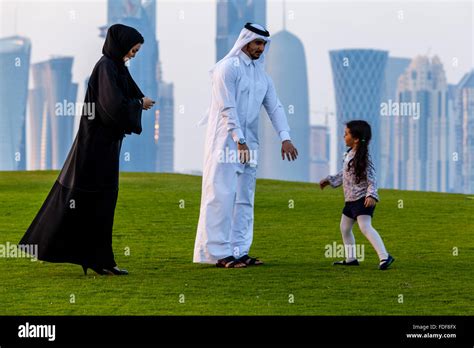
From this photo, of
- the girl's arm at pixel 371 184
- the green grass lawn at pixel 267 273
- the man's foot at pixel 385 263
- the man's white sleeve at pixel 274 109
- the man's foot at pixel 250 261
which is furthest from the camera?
the man's white sleeve at pixel 274 109

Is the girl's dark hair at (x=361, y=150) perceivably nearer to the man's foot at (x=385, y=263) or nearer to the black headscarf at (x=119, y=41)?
the man's foot at (x=385, y=263)

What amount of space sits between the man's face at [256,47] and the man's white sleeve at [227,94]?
252 mm

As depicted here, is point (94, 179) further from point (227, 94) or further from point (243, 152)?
point (227, 94)

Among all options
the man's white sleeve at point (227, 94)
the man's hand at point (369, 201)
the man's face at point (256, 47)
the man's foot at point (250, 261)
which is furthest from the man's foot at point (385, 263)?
the man's face at point (256, 47)

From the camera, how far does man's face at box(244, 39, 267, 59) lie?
12758mm

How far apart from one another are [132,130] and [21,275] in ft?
6.17

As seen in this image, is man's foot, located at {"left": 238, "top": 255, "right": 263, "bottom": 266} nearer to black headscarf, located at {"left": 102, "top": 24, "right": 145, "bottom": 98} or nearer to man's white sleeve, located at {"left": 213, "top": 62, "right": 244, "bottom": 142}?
man's white sleeve, located at {"left": 213, "top": 62, "right": 244, "bottom": 142}

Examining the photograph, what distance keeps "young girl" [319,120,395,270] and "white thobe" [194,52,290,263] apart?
717mm

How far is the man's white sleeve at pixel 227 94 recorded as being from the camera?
1267 cm

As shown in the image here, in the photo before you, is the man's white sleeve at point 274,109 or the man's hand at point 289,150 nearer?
the man's hand at point 289,150
